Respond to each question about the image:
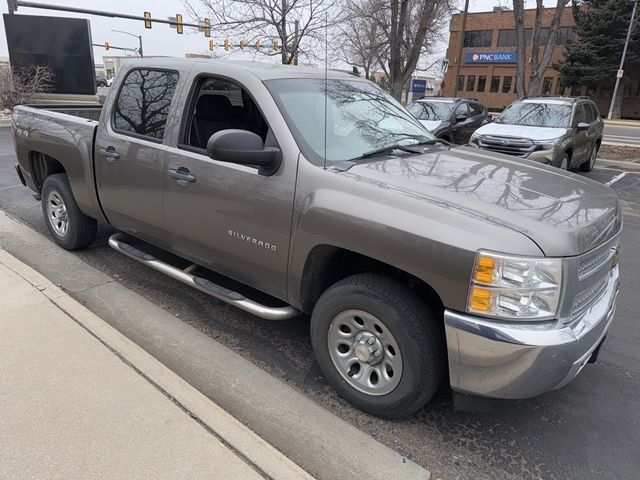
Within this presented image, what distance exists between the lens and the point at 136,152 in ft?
12.4

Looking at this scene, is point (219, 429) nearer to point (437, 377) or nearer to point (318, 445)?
point (318, 445)

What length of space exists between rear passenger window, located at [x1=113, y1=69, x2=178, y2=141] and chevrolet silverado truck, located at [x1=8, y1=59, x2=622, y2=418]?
0.6 inches

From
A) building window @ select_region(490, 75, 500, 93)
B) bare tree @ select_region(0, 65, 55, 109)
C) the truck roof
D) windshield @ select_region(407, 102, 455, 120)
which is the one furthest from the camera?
building window @ select_region(490, 75, 500, 93)

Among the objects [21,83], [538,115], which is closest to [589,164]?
[538,115]

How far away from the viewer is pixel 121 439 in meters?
2.40

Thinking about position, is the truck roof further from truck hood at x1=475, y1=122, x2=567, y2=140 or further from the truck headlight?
truck hood at x1=475, y1=122, x2=567, y2=140

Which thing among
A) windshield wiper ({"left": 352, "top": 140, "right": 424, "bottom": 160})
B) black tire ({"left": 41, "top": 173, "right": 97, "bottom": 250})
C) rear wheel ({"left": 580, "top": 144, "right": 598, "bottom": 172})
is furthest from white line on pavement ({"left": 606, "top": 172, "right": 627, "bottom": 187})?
black tire ({"left": 41, "top": 173, "right": 97, "bottom": 250})

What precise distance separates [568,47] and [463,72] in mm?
15386

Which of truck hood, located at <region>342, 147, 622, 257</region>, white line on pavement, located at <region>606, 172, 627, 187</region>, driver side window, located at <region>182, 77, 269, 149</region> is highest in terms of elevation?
driver side window, located at <region>182, 77, 269, 149</region>

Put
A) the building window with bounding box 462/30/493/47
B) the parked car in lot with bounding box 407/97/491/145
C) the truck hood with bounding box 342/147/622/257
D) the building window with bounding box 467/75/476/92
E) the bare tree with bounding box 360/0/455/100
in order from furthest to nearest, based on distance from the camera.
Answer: the building window with bounding box 467/75/476/92, the building window with bounding box 462/30/493/47, the bare tree with bounding box 360/0/455/100, the parked car in lot with bounding box 407/97/491/145, the truck hood with bounding box 342/147/622/257

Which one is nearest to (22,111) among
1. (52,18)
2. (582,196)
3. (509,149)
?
(582,196)

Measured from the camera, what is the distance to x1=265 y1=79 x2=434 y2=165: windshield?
3021 mm

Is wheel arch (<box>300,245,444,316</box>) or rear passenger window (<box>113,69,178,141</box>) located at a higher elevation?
rear passenger window (<box>113,69,178,141</box>)

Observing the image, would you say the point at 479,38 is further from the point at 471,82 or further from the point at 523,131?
the point at 523,131
